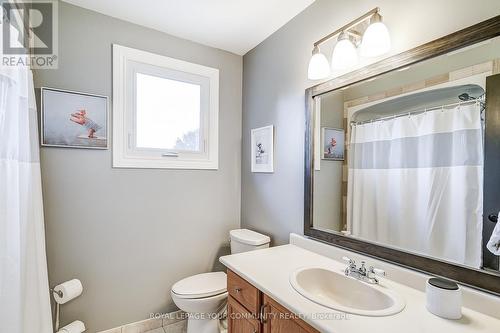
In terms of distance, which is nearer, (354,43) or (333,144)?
(354,43)

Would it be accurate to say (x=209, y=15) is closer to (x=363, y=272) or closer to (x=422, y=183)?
(x=422, y=183)

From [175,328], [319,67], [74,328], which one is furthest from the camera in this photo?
[175,328]

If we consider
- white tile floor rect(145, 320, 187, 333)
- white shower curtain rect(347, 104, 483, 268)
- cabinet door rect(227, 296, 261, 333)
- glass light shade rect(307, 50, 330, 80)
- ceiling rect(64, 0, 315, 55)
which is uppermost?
ceiling rect(64, 0, 315, 55)

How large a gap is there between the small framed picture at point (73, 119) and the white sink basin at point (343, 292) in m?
1.58

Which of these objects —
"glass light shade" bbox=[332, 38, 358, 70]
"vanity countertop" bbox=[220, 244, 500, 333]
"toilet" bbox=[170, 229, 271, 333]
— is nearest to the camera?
"vanity countertop" bbox=[220, 244, 500, 333]

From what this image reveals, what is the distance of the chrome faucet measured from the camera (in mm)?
1087

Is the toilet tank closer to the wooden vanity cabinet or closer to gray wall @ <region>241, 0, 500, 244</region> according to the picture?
gray wall @ <region>241, 0, 500, 244</region>

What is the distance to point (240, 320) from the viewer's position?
1289 millimetres

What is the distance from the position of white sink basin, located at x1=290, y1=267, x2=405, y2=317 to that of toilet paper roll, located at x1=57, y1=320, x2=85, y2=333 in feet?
4.82

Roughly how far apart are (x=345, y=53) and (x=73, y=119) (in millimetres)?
1744

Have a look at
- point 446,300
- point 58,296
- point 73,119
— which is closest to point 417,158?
point 446,300

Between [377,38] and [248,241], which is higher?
[377,38]

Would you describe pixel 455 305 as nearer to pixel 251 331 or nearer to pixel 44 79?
pixel 251 331

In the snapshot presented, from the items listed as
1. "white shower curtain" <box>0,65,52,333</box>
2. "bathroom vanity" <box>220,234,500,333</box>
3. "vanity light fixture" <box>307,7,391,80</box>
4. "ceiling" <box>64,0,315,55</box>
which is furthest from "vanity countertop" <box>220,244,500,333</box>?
"ceiling" <box>64,0,315,55</box>
